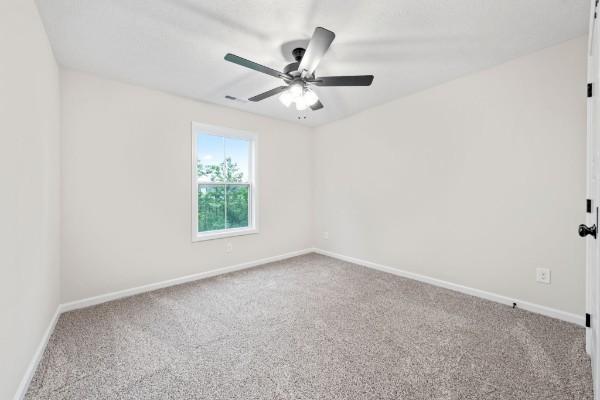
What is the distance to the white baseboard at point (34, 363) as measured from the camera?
4.73 feet

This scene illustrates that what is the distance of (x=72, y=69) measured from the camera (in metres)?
2.52

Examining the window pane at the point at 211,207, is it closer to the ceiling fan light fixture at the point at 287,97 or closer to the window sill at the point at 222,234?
the window sill at the point at 222,234

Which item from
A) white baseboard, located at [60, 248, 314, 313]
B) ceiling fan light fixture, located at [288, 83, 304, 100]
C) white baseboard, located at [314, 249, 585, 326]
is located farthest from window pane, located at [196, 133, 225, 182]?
white baseboard, located at [314, 249, 585, 326]

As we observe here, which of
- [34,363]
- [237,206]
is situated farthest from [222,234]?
[34,363]

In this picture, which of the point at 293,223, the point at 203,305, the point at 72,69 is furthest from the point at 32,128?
the point at 293,223

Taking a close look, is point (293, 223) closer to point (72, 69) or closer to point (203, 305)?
point (203, 305)

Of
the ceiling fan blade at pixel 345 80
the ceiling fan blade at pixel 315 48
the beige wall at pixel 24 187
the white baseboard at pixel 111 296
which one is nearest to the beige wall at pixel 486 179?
the ceiling fan blade at pixel 345 80

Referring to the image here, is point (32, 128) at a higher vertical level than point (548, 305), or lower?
higher

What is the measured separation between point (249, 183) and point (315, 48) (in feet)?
8.41

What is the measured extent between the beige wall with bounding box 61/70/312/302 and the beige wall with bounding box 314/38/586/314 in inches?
82.6

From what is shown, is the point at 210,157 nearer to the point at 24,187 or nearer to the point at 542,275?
the point at 24,187

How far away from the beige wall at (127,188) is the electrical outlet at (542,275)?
337 centimetres

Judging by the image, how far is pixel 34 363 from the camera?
1660 mm

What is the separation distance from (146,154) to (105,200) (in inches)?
25.6
